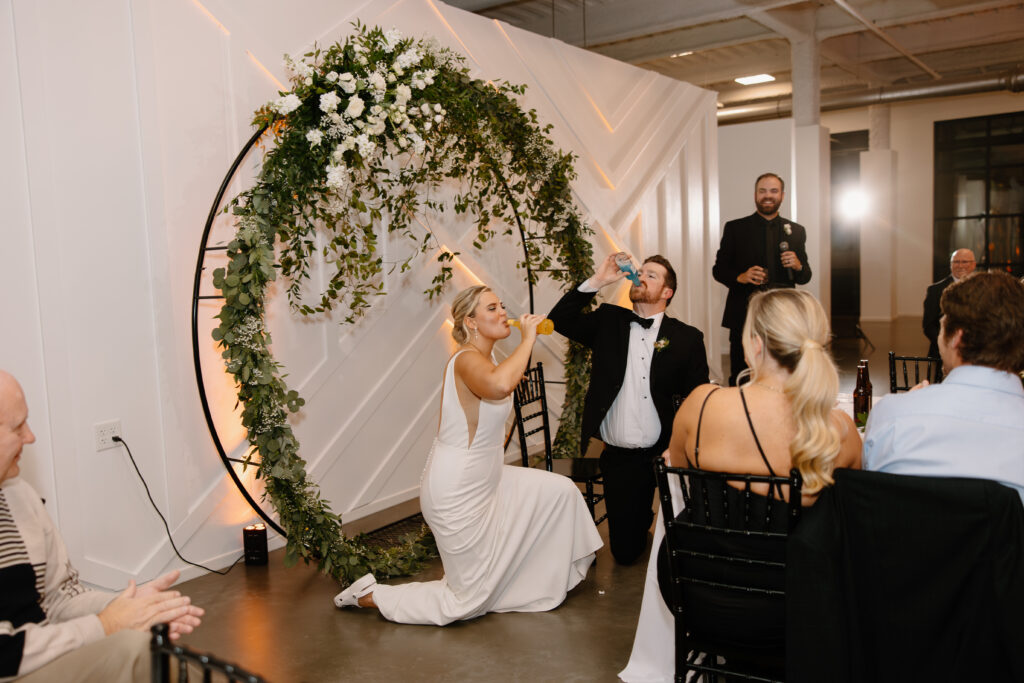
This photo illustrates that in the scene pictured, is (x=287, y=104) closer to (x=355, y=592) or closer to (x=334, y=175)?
(x=334, y=175)

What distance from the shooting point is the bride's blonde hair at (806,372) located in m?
2.28

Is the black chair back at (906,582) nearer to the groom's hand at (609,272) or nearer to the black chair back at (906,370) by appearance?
the black chair back at (906,370)

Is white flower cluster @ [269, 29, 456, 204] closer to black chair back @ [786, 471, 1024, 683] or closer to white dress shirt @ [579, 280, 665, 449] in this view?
white dress shirt @ [579, 280, 665, 449]

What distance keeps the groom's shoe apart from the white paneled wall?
915mm

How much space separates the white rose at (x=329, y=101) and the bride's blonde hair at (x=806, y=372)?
2055 millimetres

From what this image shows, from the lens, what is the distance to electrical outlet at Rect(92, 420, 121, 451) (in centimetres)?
379

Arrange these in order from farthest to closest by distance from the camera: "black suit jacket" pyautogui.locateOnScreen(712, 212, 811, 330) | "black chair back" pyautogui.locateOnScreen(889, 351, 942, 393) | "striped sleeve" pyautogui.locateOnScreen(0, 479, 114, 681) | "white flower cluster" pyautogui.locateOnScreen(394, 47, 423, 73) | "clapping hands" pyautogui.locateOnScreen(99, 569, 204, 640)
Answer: "black suit jacket" pyautogui.locateOnScreen(712, 212, 811, 330), "black chair back" pyautogui.locateOnScreen(889, 351, 942, 393), "white flower cluster" pyautogui.locateOnScreen(394, 47, 423, 73), "clapping hands" pyautogui.locateOnScreen(99, 569, 204, 640), "striped sleeve" pyautogui.locateOnScreen(0, 479, 114, 681)

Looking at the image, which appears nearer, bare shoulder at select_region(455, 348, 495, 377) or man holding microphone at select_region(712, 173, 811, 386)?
bare shoulder at select_region(455, 348, 495, 377)

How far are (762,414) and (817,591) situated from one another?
0.49 metres

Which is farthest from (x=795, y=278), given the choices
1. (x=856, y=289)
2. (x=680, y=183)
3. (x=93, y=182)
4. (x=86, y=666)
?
(x=856, y=289)

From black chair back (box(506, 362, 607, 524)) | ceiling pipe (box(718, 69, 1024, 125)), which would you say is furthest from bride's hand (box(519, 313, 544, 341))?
ceiling pipe (box(718, 69, 1024, 125))

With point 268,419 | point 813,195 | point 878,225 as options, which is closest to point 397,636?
point 268,419

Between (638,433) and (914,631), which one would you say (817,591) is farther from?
(638,433)

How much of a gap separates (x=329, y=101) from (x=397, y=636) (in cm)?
219
